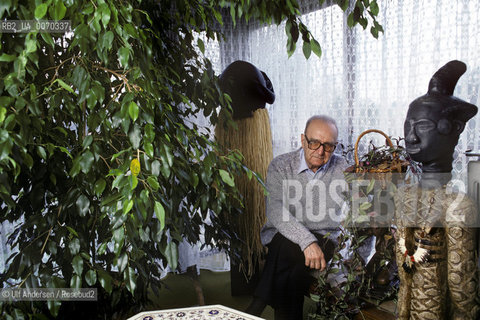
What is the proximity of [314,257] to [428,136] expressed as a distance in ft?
2.25

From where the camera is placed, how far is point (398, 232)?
4.11 ft

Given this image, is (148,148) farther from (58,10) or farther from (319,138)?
(319,138)

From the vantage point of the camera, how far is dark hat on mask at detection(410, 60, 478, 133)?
3.72 ft

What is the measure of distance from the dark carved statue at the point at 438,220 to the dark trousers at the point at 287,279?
0.49 metres

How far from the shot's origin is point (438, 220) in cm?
117

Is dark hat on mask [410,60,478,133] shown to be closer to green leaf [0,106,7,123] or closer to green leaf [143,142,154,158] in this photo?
green leaf [143,142,154,158]

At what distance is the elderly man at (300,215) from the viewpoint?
5.48ft

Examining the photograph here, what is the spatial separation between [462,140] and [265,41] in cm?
122

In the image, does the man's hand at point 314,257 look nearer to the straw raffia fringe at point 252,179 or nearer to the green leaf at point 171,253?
the straw raffia fringe at point 252,179

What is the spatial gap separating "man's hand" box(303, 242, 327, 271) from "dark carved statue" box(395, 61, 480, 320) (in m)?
0.39

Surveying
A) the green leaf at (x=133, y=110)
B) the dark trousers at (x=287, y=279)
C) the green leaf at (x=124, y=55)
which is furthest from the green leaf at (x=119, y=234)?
the dark trousers at (x=287, y=279)

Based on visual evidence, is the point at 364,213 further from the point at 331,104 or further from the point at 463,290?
the point at 331,104

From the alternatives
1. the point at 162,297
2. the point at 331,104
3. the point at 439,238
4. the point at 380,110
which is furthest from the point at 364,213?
the point at 162,297

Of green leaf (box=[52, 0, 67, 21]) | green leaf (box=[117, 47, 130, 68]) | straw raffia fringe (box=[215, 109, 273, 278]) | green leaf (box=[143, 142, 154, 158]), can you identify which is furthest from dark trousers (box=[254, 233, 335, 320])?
green leaf (box=[52, 0, 67, 21])
